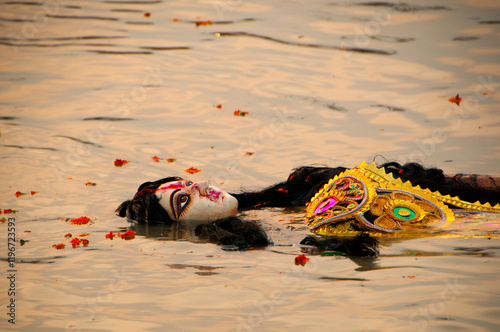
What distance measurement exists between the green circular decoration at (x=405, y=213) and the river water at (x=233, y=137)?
0.75 feet

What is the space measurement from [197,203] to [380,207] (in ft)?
5.22

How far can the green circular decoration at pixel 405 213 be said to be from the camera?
183 inches

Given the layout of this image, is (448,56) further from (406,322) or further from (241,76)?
(406,322)

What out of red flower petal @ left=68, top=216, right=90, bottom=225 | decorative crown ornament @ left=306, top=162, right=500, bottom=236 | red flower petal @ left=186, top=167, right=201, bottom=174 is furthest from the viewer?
red flower petal @ left=186, top=167, right=201, bottom=174

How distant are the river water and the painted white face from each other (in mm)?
227

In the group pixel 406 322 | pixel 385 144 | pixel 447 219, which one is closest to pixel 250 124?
pixel 385 144

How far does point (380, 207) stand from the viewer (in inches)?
185

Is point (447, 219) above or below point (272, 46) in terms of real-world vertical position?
below

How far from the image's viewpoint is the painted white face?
5176mm

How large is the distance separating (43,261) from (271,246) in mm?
1787

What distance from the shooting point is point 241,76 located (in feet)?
32.4

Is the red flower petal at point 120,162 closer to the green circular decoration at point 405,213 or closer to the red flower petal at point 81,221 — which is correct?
the red flower petal at point 81,221

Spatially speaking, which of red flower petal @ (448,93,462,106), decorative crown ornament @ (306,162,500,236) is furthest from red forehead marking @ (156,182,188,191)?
red flower petal @ (448,93,462,106)

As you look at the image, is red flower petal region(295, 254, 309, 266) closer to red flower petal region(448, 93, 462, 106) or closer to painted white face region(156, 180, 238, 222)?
painted white face region(156, 180, 238, 222)
